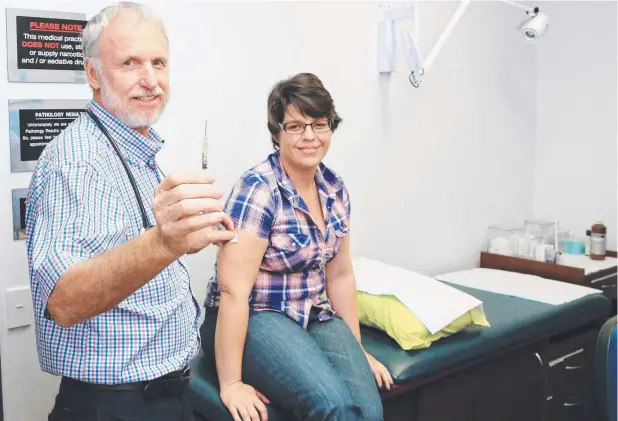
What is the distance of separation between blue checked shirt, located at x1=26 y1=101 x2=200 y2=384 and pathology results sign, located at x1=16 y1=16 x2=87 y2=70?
0.63 m

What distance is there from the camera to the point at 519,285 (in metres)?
3.22

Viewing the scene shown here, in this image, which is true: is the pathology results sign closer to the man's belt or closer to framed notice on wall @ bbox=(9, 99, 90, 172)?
framed notice on wall @ bbox=(9, 99, 90, 172)

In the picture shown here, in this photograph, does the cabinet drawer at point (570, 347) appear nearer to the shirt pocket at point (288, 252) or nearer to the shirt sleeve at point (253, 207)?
the shirt pocket at point (288, 252)

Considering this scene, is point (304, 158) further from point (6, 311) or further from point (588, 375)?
point (588, 375)

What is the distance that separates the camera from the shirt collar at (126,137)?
60.5 inches

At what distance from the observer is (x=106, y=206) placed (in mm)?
1377

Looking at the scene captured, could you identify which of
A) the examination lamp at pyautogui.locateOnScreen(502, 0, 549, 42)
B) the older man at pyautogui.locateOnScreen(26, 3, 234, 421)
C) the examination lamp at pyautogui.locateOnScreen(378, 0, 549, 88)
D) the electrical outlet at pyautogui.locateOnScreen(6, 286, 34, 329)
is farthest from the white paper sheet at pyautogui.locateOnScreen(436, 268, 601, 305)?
the electrical outlet at pyautogui.locateOnScreen(6, 286, 34, 329)

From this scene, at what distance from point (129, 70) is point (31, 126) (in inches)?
26.5

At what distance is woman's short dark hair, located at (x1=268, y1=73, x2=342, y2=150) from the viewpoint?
2207mm

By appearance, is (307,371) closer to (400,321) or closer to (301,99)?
(400,321)

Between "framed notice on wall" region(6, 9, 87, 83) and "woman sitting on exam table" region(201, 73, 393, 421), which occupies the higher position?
"framed notice on wall" region(6, 9, 87, 83)

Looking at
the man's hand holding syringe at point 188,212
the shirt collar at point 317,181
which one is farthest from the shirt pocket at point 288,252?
the man's hand holding syringe at point 188,212

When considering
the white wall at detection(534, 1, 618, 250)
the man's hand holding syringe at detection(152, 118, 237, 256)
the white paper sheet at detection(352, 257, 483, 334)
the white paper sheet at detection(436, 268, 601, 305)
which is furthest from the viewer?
the white wall at detection(534, 1, 618, 250)

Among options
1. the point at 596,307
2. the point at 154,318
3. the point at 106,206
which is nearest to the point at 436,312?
the point at 596,307
